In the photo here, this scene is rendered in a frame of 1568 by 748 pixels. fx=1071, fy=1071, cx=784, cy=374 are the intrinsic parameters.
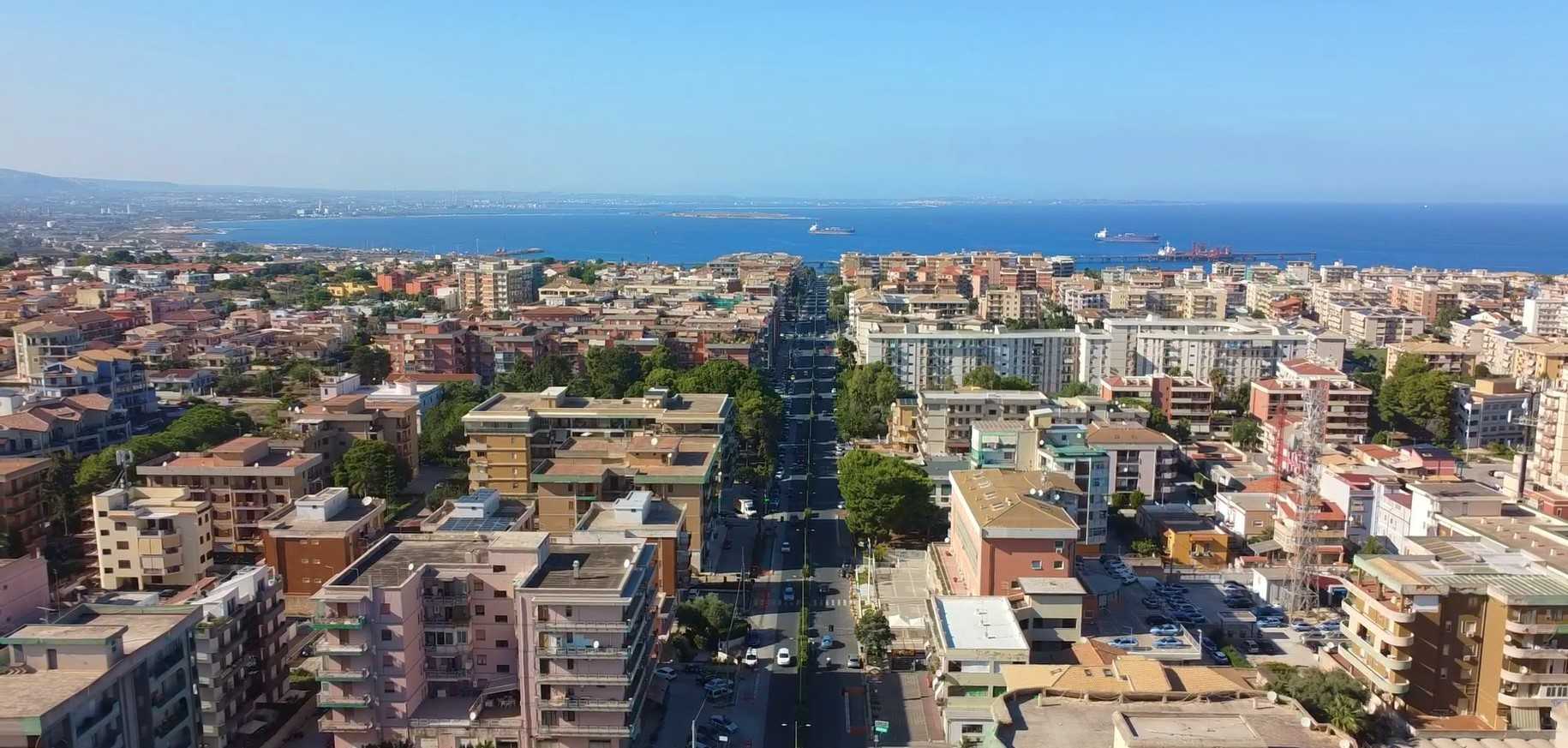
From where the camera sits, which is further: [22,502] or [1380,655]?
[22,502]

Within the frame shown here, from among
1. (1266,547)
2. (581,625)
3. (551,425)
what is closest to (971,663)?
(581,625)

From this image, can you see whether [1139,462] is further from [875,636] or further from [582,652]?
[582,652]

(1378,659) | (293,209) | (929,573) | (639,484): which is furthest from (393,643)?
(293,209)

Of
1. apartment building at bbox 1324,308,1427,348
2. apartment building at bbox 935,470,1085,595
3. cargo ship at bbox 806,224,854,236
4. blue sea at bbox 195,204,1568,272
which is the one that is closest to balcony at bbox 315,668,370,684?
apartment building at bbox 935,470,1085,595

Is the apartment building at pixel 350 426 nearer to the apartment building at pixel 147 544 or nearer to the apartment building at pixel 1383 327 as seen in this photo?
the apartment building at pixel 147 544

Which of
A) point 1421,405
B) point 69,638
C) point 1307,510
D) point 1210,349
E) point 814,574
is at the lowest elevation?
point 814,574

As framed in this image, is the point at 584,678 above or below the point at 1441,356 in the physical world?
below

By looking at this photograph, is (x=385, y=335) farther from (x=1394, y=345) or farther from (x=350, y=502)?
(x=1394, y=345)

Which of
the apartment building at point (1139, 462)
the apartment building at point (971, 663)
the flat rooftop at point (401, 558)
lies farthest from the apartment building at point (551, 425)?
the apartment building at point (971, 663)
